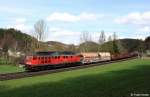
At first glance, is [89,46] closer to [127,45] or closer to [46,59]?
[127,45]

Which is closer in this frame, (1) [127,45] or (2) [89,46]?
(2) [89,46]

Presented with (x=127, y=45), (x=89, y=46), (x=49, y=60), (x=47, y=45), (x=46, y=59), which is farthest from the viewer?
(x=127, y=45)

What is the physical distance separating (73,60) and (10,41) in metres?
77.8

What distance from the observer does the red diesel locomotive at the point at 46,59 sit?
49.3 m

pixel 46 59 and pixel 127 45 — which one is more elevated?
pixel 127 45

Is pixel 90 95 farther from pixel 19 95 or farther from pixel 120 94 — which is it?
pixel 19 95

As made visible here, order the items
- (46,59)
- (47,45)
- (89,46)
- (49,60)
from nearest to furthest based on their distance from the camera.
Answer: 1. (46,59)
2. (49,60)
3. (47,45)
4. (89,46)

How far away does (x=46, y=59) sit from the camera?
51.6 metres

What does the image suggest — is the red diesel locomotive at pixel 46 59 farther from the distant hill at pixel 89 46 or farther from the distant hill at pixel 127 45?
the distant hill at pixel 89 46

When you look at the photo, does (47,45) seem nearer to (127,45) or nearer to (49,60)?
(127,45)

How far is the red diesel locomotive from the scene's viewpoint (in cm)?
4926

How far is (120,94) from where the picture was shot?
16781 millimetres

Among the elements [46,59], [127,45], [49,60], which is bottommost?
[49,60]

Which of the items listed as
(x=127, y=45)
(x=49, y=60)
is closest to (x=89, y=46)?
(x=127, y=45)
